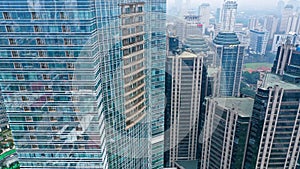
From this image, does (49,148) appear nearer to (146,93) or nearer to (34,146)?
(34,146)

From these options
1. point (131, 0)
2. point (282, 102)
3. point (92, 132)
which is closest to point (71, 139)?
point (92, 132)

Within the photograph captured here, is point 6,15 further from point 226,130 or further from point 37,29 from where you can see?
point 226,130

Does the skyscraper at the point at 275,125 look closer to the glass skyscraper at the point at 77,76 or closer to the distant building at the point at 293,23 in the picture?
the glass skyscraper at the point at 77,76

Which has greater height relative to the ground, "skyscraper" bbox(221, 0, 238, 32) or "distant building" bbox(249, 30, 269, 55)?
"skyscraper" bbox(221, 0, 238, 32)

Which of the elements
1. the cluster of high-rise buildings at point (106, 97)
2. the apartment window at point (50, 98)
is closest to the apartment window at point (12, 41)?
the cluster of high-rise buildings at point (106, 97)

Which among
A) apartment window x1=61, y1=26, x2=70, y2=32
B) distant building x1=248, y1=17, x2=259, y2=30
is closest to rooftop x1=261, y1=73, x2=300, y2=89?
apartment window x1=61, y1=26, x2=70, y2=32

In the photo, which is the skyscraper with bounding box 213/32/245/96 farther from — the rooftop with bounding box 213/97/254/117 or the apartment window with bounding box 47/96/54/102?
the apartment window with bounding box 47/96/54/102
